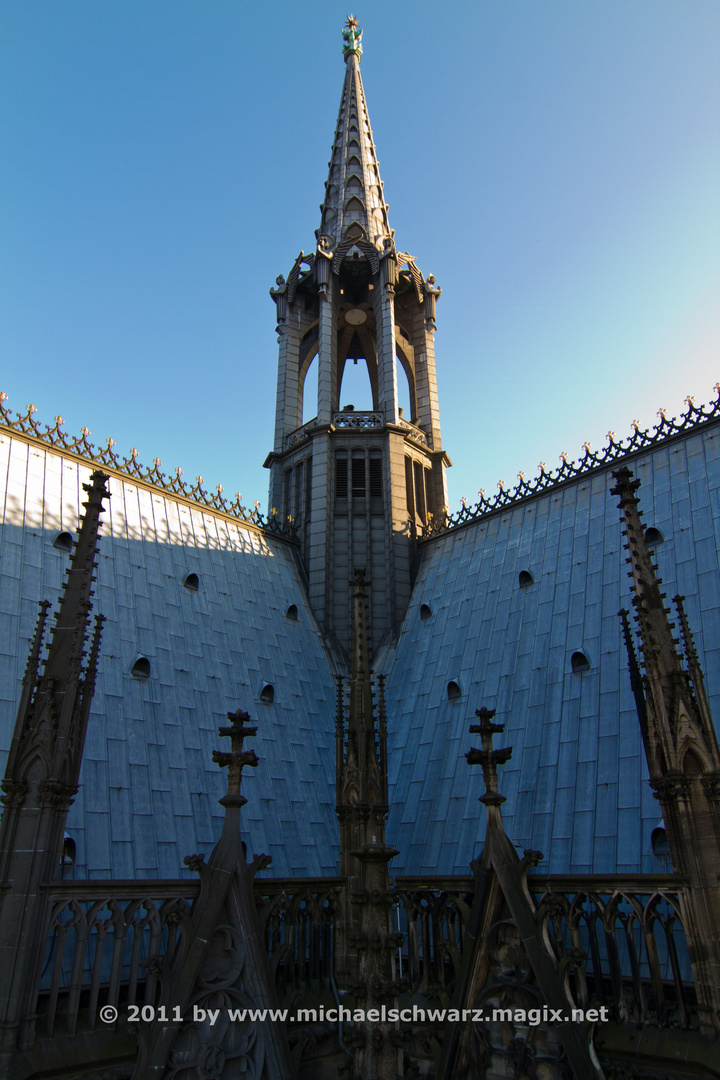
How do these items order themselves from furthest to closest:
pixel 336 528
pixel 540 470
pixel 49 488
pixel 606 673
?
pixel 336 528 → pixel 540 470 → pixel 49 488 → pixel 606 673

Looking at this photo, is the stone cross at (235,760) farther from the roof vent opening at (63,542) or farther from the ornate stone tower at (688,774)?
the roof vent opening at (63,542)

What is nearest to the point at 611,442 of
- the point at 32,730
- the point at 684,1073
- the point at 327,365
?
the point at 327,365

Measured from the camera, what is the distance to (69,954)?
11055 mm

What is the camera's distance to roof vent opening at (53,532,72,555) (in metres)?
17.3

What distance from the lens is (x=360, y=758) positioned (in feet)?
40.0

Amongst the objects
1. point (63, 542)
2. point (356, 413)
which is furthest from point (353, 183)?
point (63, 542)

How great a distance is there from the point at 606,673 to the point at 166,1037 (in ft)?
36.6

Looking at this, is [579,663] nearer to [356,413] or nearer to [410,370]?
[356,413]

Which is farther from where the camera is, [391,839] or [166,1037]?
[391,839]

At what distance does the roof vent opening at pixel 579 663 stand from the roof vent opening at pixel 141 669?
1019 centimetres

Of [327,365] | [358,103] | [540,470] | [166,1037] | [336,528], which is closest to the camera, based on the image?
[166,1037]

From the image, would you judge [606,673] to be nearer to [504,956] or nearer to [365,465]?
[504,956]

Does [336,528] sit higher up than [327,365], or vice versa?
[327,365]

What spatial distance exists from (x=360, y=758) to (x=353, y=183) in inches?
1177
